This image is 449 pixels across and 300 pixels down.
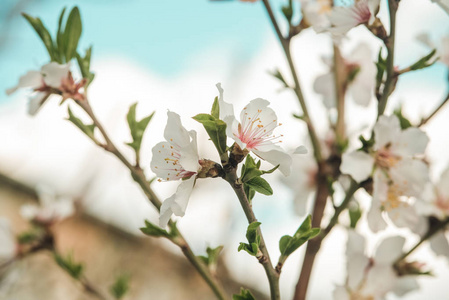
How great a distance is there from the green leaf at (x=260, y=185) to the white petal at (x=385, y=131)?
18cm

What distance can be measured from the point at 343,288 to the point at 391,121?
21cm

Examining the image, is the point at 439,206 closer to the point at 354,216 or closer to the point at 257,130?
the point at 354,216

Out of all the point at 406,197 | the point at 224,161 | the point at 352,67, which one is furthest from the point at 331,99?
the point at 224,161

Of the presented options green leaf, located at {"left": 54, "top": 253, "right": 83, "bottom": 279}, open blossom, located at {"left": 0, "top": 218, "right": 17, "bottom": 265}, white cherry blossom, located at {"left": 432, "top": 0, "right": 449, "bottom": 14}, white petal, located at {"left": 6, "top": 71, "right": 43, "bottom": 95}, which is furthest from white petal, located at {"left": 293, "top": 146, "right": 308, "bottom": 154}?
open blossom, located at {"left": 0, "top": 218, "right": 17, "bottom": 265}

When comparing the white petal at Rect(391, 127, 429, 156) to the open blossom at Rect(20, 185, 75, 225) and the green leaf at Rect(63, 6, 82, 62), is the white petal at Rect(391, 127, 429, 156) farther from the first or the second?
the open blossom at Rect(20, 185, 75, 225)

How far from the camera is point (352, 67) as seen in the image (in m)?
0.76

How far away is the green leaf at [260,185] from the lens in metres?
0.39

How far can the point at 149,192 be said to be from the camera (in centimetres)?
51

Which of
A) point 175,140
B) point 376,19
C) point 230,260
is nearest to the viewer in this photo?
point 175,140

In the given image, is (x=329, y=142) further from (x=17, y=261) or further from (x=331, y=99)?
(x=17, y=261)

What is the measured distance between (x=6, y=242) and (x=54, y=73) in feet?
1.51

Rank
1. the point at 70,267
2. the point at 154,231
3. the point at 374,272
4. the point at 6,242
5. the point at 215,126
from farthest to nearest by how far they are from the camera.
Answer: the point at 6,242
the point at 70,267
the point at 374,272
the point at 154,231
the point at 215,126

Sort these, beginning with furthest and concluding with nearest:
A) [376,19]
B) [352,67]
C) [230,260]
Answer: [230,260], [352,67], [376,19]

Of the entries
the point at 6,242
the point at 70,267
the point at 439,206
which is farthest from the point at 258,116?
the point at 6,242
